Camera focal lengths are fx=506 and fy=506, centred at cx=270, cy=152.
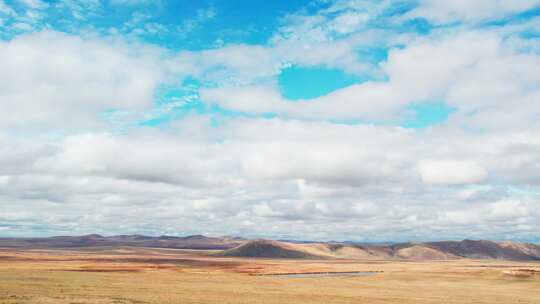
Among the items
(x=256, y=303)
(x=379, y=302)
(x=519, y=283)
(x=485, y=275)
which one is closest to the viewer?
(x=256, y=303)

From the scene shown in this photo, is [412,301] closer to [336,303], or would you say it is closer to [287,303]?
[336,303]

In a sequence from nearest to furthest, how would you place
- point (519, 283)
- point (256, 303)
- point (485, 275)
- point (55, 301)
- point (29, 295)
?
point (55, 301) < point (29, 295) < point (256, 303) < point (519, 283) < point (485, 275)

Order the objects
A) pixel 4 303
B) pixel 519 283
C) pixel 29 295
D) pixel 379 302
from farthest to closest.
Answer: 1. pixel 519 283
2. pixel 379 302
3. pixel 29 295
4. pixel 4 303

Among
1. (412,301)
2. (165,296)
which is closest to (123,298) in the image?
(165,296)

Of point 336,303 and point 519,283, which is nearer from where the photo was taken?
point 336,303

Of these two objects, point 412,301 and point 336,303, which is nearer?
point 336,303

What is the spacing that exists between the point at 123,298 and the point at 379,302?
88.5 ft

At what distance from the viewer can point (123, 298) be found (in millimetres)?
47844

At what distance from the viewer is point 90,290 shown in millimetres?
56094

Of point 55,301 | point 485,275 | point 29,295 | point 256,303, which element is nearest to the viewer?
point 55,301

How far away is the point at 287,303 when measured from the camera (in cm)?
5109

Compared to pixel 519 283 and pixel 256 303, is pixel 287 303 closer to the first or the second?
pixel 256 303

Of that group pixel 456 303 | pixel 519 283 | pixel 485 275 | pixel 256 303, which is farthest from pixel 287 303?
pixel 485 275

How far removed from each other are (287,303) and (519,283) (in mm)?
63304
